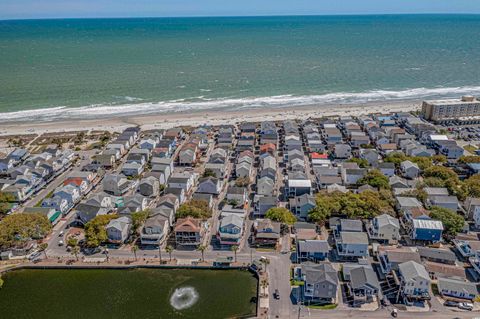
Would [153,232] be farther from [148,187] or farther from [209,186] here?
[209,186]

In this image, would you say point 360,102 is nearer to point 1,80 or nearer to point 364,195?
point 364,195

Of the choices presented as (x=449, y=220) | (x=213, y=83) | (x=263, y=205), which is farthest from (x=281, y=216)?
(x=213, y=83)

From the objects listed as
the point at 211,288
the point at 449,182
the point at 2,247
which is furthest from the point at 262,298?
the point at 449,182

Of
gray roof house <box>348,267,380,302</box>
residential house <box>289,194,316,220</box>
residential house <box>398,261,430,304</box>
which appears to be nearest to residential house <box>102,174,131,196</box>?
residential house <box>289,194,316,220</box>

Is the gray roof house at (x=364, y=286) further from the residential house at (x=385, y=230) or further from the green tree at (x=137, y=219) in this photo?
the green tree at (x=137, y=219)

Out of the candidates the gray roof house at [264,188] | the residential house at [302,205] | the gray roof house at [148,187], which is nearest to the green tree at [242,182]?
the gray roof house at [264,188]
